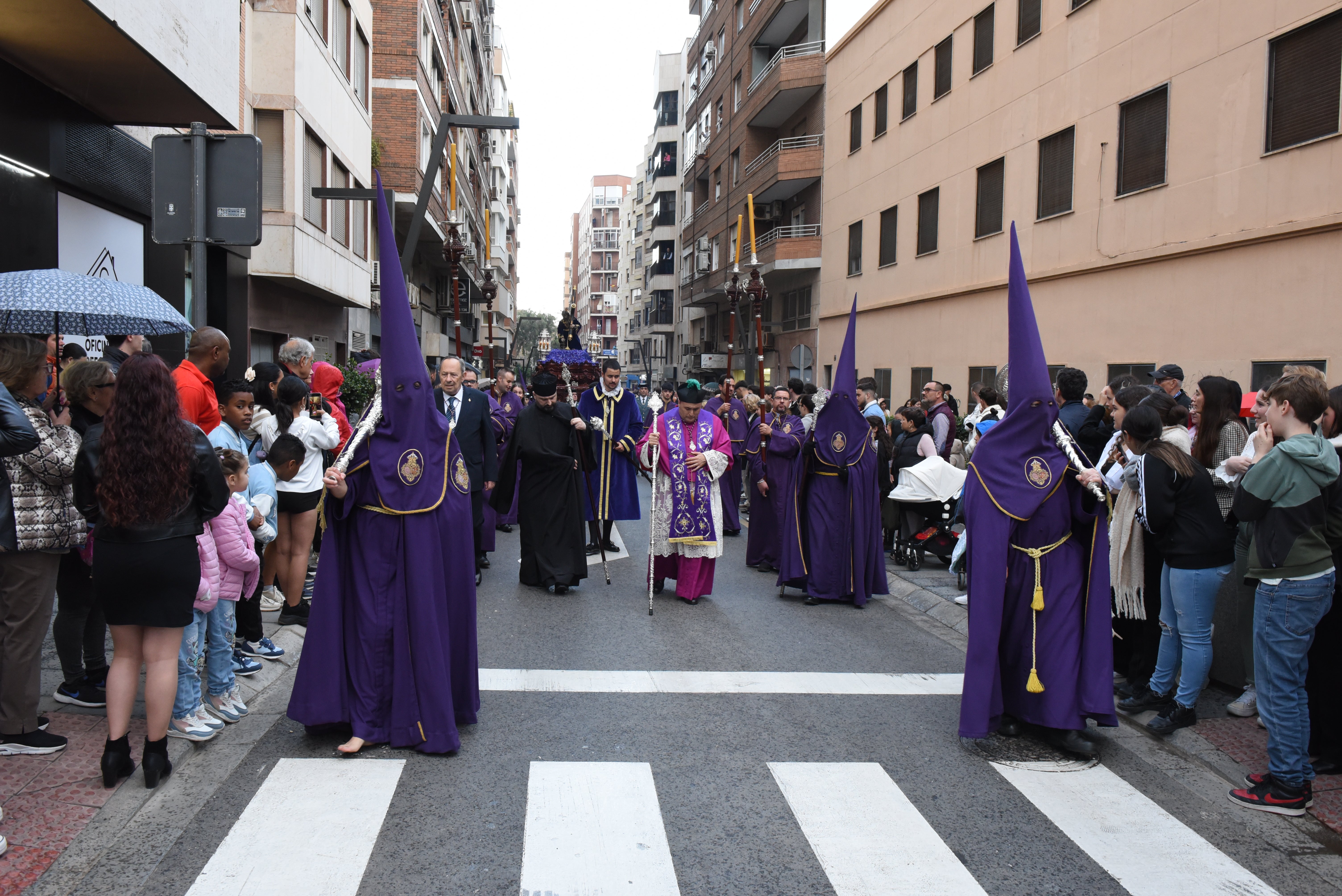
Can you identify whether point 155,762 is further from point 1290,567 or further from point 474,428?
point 474,428

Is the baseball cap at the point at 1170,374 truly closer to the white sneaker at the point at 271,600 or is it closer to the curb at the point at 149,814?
the curb at the point at 149,814

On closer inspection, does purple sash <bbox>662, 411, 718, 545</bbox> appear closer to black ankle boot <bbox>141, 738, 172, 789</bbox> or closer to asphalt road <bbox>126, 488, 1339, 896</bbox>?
asphalt road <bbox>126, 488, 1339, 896</bbox>

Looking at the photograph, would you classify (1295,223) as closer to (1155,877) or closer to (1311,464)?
(1311,464)

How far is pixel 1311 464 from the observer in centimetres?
447

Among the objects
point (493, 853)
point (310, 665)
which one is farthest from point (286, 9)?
point (493, 853)

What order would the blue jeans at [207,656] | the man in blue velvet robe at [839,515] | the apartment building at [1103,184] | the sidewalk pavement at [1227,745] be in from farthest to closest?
the apartment building at [1103,184]
the man in blue velvet robe at [839,515]
the blue jeans at [207,656]
the sidewalk pavement at [1227,745]

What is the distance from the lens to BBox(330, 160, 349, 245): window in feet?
65.3

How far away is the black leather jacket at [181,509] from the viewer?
13.8ft

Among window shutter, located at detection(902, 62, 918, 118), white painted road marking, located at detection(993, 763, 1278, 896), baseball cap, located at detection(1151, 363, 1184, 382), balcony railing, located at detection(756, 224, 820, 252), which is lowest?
white painted road marking, located at detection(993, 763, 1278, 896)

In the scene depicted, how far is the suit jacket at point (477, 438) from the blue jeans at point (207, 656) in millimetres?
3838

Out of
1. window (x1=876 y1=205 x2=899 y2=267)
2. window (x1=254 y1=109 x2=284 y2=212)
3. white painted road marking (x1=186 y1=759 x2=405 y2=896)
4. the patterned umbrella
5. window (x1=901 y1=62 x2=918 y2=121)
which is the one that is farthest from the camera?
window (x1=876 y1=205 x2=899 y2=267)

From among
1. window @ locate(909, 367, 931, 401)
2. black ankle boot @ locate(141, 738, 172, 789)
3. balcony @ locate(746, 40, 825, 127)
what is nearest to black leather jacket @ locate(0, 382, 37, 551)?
black ankle boot @ locate(141, 738, 172, 789)

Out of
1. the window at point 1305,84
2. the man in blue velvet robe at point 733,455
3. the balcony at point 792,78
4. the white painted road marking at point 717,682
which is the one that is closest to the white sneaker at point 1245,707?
the white painted road marking at point 717,682

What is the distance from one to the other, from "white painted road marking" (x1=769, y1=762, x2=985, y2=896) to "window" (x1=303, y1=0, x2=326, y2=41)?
54.4 ft
